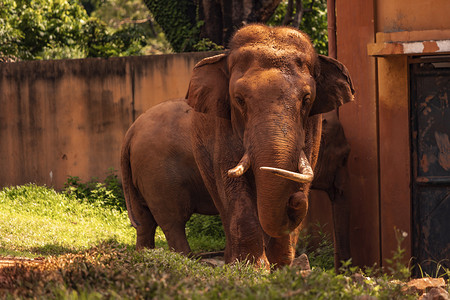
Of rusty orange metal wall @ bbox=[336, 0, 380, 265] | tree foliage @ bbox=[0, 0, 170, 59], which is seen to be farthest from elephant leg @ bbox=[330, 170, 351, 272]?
tree foliage @ bbox=[0, 0, 170, 59]

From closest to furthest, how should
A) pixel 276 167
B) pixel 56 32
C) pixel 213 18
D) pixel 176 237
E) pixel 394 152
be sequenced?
1. pixel 276 167
2. pixel 176 237
3. pixel 394 152
4. pixel 213 18
5. pixel 56 32

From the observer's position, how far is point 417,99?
8.89 m

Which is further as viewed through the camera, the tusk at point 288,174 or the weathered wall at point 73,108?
the weathered wall at point 73,108

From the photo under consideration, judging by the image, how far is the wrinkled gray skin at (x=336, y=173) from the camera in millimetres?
8930

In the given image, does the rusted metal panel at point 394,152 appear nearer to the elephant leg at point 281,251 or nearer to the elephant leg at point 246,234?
the elephant leg at point 281,251

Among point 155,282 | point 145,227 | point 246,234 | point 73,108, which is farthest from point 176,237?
point 73,108

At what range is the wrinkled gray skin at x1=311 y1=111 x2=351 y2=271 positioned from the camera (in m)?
8.93

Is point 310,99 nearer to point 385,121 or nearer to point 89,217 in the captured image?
point 385,121

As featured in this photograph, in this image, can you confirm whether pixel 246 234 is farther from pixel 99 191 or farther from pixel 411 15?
pixel 99 191

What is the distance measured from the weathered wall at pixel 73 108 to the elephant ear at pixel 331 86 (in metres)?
5.72

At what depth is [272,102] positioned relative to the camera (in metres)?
6.43

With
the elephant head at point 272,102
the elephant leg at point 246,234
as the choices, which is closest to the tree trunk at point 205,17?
the elephant head at point 272,102

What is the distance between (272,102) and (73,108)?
7.61 meters

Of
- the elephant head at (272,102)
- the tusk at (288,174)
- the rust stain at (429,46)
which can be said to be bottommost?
the tusk at (288,174)
